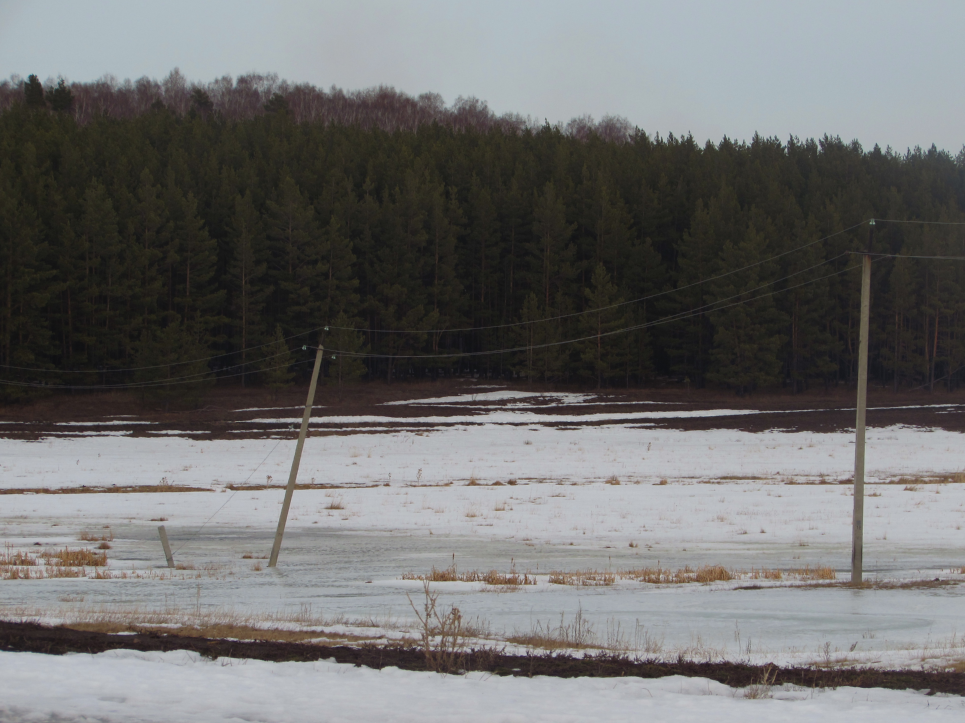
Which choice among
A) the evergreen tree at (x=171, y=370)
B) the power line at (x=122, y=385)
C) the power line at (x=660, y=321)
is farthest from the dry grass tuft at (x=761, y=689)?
the power line at (x=660, y=321)

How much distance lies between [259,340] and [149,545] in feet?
172

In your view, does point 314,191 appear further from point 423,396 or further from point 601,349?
point 601,349

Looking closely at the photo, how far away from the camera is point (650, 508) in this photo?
28.9 meters

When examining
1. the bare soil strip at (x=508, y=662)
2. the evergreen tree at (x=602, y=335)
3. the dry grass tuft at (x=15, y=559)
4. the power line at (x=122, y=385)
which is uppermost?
the evergreen tree at (x=602, y=335)

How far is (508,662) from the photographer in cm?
881

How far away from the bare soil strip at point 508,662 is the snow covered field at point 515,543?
0.35 m

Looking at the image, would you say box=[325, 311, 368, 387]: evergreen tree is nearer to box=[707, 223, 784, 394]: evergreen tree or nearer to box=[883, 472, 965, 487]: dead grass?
box=[707, 223, 784, 394]: evergreen tree

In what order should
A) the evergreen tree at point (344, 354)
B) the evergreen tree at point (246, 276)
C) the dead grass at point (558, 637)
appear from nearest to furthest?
the dead grass at point (558, 637) → the evergreen tree at point (344, 354) → the evergreen tree at point (246, 276)

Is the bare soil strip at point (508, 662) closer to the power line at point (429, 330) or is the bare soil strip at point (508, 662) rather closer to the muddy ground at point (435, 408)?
the muddy ground at point (435, 408)

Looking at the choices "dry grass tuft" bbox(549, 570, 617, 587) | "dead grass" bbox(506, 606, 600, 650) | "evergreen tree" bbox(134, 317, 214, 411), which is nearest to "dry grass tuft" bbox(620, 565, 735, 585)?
"dry grass tuft" bbox(549, 570, 617, 587)

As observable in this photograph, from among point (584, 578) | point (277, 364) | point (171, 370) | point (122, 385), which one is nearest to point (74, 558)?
point (584, 578)

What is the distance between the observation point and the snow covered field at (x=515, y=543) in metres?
7.88

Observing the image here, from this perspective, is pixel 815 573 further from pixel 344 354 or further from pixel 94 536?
pixel 344 354

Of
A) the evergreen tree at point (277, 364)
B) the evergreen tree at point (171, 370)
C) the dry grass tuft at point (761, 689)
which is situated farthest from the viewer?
the evergreen tree at point (277, 364)
